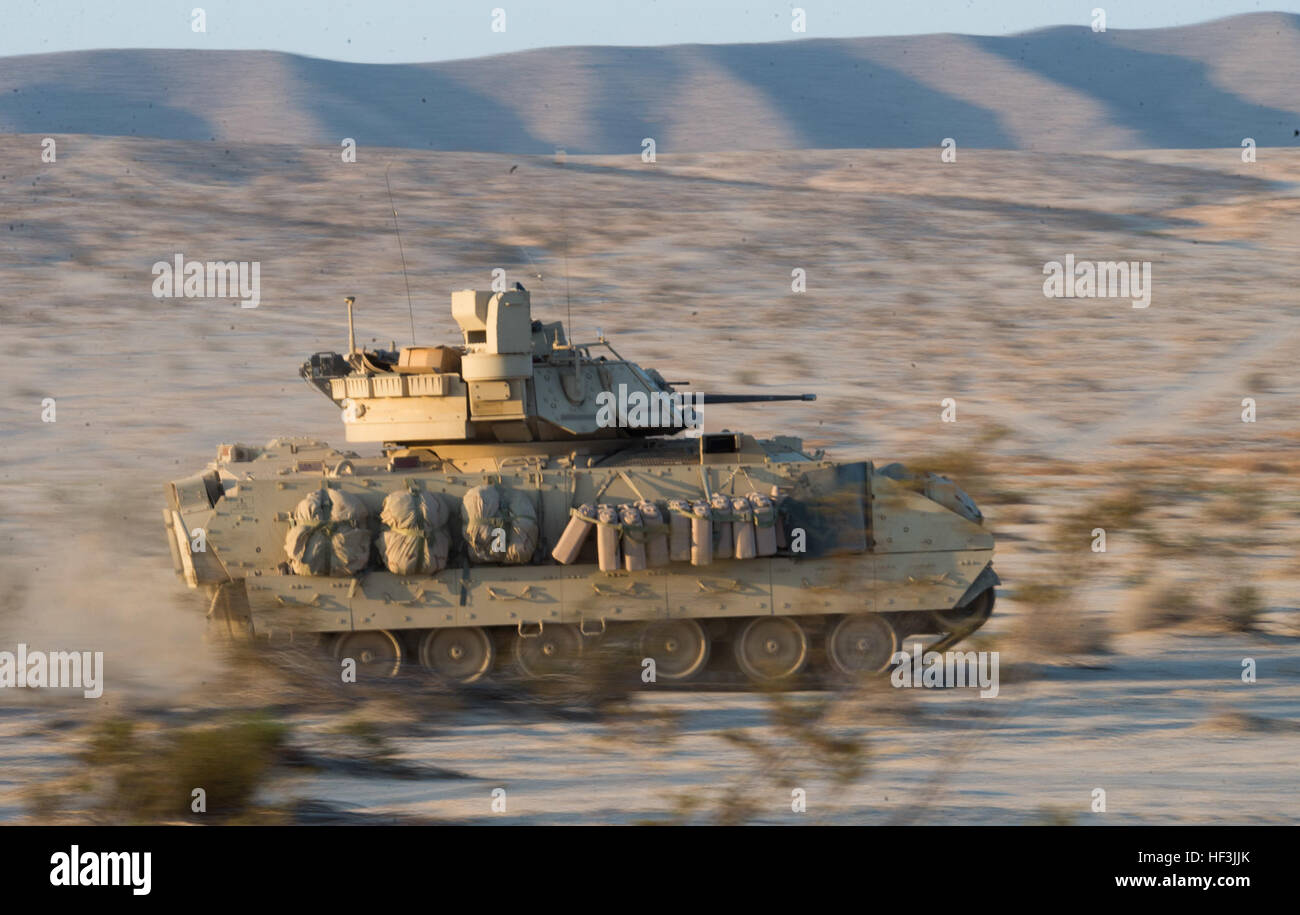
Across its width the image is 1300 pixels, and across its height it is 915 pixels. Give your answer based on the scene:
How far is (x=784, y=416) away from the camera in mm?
28797

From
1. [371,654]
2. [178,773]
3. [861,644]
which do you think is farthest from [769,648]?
[178,773]

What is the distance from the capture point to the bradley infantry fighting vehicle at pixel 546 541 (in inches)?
565

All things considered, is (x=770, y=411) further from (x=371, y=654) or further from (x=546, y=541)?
(x=371, y=654)

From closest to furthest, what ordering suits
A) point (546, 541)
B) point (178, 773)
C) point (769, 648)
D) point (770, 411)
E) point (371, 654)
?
point (178, 773) → point (546, 541) → point (371, 654) → point (769, 648) → point (770, 411)

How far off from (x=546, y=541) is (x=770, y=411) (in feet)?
49.7

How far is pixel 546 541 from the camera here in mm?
14695

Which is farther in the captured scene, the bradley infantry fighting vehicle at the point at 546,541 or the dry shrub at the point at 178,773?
the bradley infantry fighting vehicle at the point at 546,541

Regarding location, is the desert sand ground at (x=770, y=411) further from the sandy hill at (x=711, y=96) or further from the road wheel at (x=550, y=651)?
the sandy hill at (x=711, y=96)

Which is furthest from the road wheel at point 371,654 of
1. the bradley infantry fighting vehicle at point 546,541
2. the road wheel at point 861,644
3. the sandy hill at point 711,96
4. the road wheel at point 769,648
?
the sandy hill at point 711,96

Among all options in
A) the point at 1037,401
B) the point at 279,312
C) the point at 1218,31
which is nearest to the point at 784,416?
the point at 1037,401

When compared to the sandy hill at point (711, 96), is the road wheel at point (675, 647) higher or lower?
lower

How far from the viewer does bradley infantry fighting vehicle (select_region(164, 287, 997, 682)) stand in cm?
1436

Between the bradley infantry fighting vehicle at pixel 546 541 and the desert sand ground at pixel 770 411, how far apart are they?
2.07ft

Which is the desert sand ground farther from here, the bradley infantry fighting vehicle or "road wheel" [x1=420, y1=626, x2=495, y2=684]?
the bradley infantry fighting vehicle
